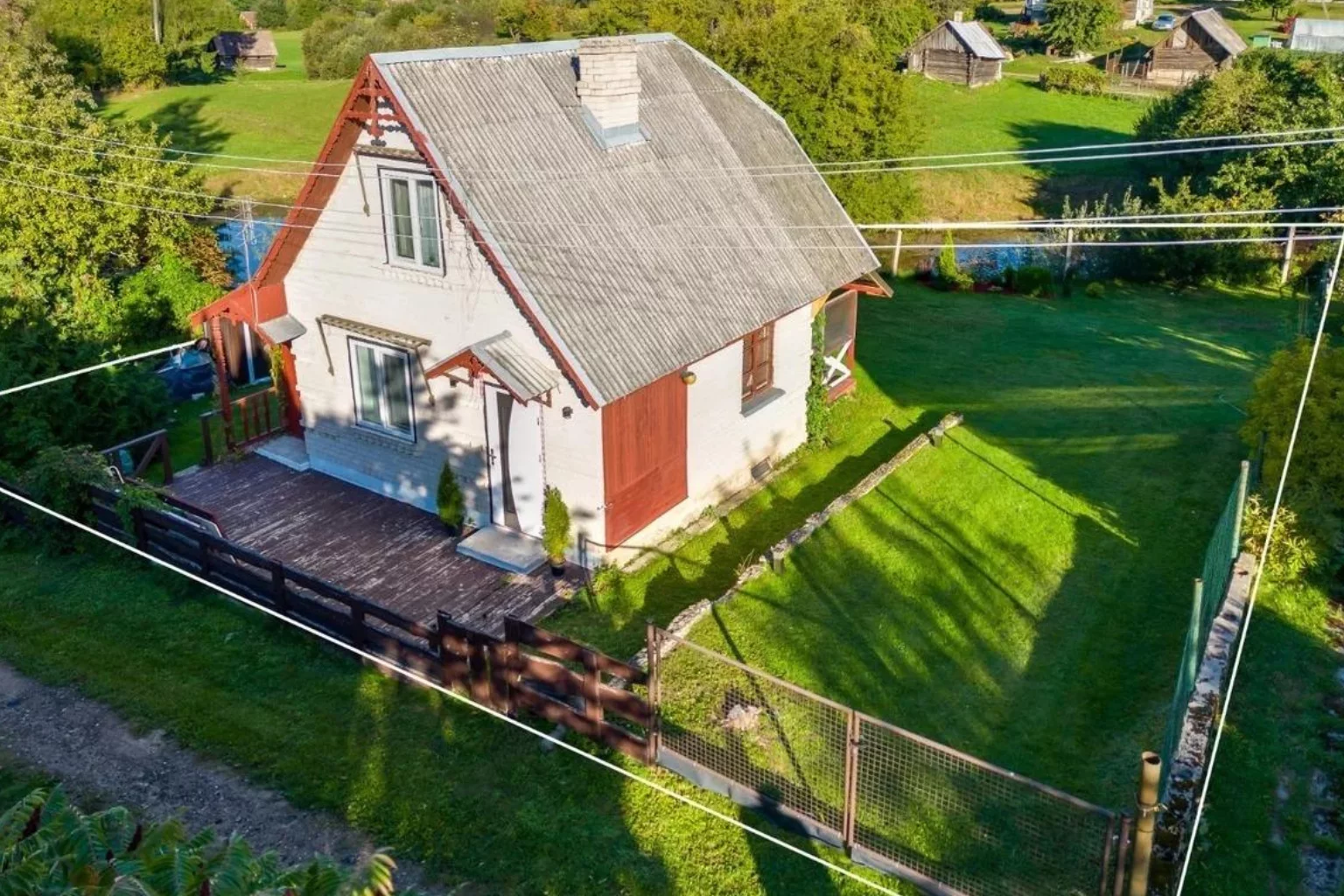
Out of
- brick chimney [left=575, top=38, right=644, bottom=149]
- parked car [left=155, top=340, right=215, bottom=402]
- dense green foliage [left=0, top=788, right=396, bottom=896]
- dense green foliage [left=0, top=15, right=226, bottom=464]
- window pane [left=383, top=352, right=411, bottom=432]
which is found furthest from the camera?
dense green foliage [left=0, top=15, right=226, bottom=464]

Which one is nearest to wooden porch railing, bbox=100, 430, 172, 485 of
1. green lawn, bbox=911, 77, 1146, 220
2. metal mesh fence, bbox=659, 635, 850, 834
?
metal mesh fence, bbox=659, 635, 850, 834

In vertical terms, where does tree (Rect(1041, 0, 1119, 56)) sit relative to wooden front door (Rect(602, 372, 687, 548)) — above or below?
above

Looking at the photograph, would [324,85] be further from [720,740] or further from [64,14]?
[720,740]

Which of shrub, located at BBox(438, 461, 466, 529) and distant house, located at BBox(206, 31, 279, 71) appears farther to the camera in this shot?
distant house, located at BBox(206, 31, 279, 71)

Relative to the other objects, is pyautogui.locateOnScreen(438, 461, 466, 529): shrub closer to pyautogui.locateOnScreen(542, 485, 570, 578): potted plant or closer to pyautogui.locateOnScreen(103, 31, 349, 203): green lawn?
pyautogui.locateOnScreen(542, 485, 570, 578): potted plant

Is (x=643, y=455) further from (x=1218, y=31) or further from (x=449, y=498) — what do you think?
(x=1218, y=31)

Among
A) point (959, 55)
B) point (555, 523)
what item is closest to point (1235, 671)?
point (555, 523)

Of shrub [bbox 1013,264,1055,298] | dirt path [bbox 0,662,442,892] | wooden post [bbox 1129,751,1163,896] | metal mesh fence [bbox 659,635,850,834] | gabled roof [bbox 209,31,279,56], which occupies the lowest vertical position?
shrub [bbox 1013,264,1055,298]
